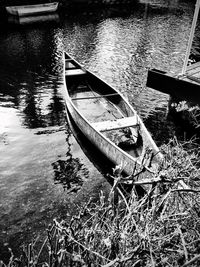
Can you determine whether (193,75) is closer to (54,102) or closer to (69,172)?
(69,172)

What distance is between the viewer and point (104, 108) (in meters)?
12.1

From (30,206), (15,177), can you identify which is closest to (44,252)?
(30,206)

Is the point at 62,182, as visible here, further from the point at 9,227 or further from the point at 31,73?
the point at 31,73

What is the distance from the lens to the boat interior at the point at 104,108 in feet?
29.6

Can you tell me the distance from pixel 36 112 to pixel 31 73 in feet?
18.9

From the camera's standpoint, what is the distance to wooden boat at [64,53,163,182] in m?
7.66

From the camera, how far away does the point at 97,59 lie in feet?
63.5

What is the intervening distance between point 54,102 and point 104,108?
3.01 metres

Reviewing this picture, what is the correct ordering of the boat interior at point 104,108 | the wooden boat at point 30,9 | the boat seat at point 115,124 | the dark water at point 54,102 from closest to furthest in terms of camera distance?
the dark water at point 54,102 → the boat seat at point 115,124 → the boat interior at point 104,108 → the wooden boat at point 30,9

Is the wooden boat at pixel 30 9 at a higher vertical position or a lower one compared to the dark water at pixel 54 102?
higher

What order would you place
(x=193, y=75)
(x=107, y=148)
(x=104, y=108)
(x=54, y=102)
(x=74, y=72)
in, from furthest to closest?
1. (x=74, y=72)
2. (x=54, y=102)
3. (x=104, y=108)
4. (x=193, y=75)
5. (x=107, y=148)

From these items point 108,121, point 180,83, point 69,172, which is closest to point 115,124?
point 108,121

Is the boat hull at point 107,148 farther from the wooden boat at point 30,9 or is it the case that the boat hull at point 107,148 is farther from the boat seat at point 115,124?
the wooden boat at point 30,9

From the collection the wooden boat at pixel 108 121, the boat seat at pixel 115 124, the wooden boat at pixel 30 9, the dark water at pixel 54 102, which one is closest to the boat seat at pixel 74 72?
the wooden boat at pixel 108 121
